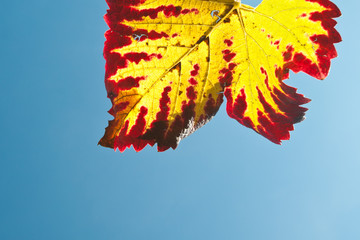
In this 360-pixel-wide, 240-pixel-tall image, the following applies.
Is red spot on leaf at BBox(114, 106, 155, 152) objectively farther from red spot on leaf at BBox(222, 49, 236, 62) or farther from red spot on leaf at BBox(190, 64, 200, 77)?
red spot on leaf at BBox(222, 49, 236, 62)

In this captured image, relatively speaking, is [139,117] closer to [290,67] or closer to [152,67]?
[152,67]

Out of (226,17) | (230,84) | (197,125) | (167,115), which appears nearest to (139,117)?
(167,115)

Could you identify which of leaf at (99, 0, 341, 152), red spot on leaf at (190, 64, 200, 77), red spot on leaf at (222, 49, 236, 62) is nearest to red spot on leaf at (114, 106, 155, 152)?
leaf at (99, 0, 341, 152)

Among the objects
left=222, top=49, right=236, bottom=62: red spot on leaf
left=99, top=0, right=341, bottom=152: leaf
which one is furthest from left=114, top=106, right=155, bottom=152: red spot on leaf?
left=222, top=49, right=236, bottom=62: red spot on leaf

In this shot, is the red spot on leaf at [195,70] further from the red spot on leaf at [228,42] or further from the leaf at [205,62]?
the red spot on leaf at [228,42]

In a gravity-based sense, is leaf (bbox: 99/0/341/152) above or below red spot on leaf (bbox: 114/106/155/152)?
above

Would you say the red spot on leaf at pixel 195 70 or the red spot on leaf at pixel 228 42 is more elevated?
the red spot on leaf at pixel 228 42

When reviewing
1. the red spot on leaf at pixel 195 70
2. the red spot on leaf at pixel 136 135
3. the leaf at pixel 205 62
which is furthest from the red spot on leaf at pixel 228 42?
the red spot on leaf at pixel 136 135

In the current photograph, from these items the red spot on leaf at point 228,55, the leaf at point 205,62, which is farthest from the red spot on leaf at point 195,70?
the red spot on leaf at point 228,55

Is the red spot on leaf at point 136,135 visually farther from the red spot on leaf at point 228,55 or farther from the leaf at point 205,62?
the red spot on leaf at point 228,55
